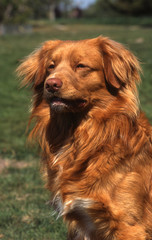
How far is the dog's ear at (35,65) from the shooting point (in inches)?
173

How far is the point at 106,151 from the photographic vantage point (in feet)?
12.5

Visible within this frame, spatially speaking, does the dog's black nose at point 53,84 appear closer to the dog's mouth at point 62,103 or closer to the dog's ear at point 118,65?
the dog's mouth at point 62,103

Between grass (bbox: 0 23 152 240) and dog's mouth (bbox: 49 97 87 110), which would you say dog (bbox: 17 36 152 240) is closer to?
dog's mouth (bbox: 49 97 87 110)

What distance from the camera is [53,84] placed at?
11.8ft

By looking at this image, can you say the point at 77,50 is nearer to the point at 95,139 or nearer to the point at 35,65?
the point at 35,65

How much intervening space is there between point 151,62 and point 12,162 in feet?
35.3

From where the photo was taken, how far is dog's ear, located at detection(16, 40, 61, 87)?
4395 millimetres

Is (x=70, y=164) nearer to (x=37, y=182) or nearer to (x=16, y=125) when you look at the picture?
(x=37, y=182)

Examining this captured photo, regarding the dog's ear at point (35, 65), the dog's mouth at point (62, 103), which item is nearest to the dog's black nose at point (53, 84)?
the dog's mouth at point (62, 103)

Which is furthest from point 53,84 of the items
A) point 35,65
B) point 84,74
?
point 35,65

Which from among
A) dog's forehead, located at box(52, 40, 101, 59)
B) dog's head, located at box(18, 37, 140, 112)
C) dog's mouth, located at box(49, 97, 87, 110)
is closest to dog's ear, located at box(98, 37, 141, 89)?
dog's head, located at box(18, 37, 140, 112)

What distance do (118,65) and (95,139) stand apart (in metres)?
0.82

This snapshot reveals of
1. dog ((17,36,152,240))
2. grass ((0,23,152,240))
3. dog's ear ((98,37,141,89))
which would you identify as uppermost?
dog's ear ((98,37,141,89))

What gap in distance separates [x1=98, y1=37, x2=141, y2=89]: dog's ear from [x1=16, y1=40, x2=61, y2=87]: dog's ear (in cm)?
63
